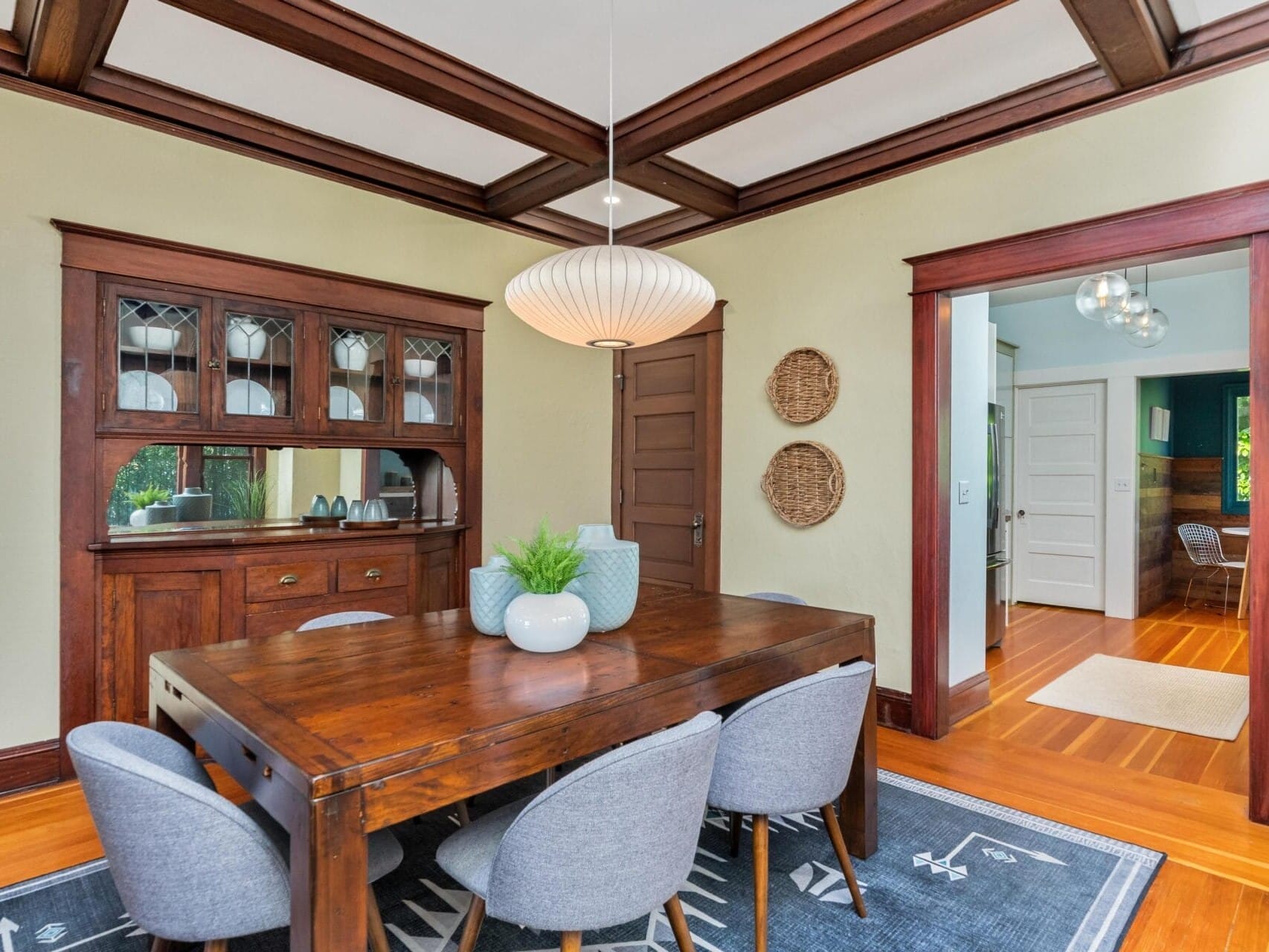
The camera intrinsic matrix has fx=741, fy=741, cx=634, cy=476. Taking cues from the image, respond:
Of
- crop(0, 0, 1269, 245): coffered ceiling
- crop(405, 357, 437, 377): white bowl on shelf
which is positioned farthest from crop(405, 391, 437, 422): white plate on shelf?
crop(0, 0, 1269, 245): coffered ceiling

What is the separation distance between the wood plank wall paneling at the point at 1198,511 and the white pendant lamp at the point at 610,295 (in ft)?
23.6

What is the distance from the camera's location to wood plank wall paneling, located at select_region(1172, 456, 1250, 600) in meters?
7.07

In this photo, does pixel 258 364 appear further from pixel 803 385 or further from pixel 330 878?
pixel 330 878

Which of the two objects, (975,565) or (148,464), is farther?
(975,565)

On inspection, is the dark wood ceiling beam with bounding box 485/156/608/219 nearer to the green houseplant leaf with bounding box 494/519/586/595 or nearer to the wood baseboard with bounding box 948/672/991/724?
the green houseplant leaf with bounding box 494/519/586/595

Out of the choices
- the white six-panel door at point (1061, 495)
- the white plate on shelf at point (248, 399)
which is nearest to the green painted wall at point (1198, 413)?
the white six-panel door at point (1061, 495)

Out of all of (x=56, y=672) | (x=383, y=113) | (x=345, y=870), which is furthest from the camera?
(x=383, y=113)

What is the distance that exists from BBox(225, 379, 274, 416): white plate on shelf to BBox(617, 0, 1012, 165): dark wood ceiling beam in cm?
196

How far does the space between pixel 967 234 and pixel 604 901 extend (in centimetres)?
315

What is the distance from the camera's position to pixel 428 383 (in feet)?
13.2

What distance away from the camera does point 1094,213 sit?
297 cm

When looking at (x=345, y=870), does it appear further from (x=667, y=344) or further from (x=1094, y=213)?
(x=667, y=344)

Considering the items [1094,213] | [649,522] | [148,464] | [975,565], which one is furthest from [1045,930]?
[148,464]

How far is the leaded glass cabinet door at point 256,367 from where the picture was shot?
329 centimetres
